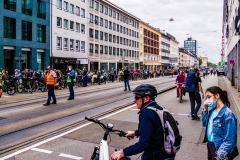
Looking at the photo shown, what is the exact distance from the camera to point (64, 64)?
1630 inches

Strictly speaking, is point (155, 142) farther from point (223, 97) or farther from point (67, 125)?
point (67, 125)

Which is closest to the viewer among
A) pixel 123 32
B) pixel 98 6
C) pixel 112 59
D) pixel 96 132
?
pixel 96 132

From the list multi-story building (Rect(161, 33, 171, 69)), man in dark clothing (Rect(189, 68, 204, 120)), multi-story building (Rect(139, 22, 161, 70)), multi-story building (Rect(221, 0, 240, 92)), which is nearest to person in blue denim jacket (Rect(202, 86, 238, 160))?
man in dark clothing (Rect(189, 68, 204, 120))

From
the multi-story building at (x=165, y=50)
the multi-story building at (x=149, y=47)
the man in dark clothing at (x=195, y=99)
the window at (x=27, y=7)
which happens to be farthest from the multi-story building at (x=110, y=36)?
the man in dark clothing at (x=195, y=99)

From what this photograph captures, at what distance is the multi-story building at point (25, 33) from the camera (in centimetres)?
3079

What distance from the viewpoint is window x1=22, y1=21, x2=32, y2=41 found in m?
33.5

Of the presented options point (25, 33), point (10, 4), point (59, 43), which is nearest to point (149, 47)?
point (59, 43)

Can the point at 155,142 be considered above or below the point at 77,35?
below

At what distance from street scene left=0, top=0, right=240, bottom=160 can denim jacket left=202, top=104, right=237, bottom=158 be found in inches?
0.4

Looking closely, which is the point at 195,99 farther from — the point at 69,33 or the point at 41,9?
the point at 69,33

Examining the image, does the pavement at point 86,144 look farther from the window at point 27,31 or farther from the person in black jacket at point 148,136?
the window at point 27,31

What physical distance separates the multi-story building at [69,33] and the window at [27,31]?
4.32 m

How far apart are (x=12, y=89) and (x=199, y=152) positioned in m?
16.3

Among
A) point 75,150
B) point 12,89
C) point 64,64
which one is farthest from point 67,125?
point 64,64
